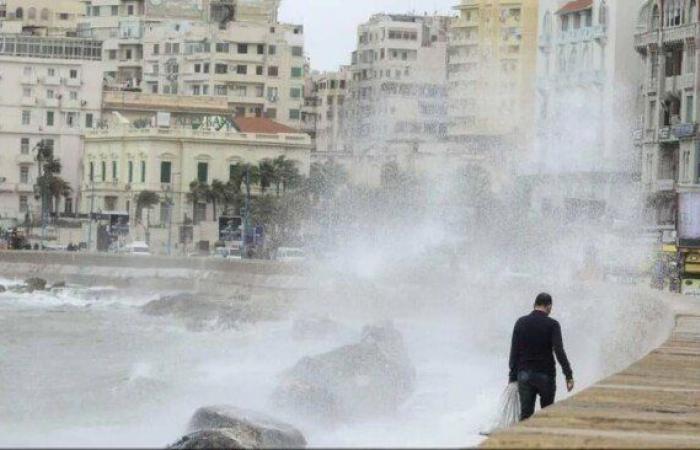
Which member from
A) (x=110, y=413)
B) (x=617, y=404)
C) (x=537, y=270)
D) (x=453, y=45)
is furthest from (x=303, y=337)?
(x=453, y=45)

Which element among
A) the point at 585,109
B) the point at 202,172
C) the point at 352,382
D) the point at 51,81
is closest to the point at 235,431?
the point at 352,382

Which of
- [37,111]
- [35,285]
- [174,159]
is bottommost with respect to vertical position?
[35,285]

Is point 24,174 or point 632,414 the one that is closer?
point 632,414

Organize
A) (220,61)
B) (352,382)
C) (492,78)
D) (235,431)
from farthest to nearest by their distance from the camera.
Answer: (220,61) < (492,78) < (352,382) < (235,431)

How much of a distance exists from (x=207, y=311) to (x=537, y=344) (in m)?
47.6

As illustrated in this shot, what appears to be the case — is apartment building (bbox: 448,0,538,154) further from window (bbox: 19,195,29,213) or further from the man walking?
the man walking

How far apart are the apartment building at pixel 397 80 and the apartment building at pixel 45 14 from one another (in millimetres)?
17268

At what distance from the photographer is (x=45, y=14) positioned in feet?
433

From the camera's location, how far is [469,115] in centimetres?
10950

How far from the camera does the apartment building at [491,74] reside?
9856 centimetres

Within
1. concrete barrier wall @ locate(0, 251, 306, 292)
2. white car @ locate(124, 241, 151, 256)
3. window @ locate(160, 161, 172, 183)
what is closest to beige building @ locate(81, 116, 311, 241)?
window @ locate(160, 161, 172, 183)

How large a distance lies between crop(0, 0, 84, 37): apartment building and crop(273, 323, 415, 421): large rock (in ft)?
304

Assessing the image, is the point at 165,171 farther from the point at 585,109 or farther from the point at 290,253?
the point at 585,109

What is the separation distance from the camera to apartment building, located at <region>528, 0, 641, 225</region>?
3071 inches
